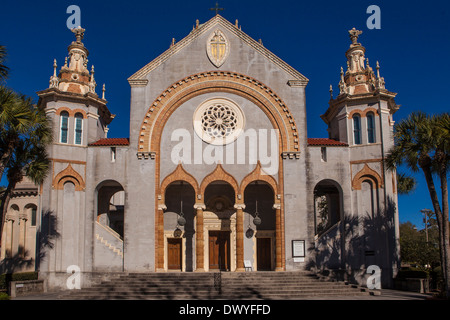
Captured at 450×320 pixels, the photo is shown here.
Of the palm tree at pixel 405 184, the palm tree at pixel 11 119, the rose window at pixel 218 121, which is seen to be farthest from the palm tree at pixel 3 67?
the palm tree at pixel 405 184

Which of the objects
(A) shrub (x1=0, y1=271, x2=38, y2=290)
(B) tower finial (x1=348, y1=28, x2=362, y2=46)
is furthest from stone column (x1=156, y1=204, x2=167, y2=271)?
(B) tower finial (x1=348, y1=28, x2=362, y2=46)

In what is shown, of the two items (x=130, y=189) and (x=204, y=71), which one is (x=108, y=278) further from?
(x=204, y=71)

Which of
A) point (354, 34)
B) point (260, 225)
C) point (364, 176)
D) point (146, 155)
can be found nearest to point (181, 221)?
point (146, 155)

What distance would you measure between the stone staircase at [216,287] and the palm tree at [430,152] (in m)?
5.04

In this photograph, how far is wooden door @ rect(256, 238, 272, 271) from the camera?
3186 cm

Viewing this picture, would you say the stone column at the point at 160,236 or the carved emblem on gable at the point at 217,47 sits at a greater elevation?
the carved emblem on gable at the point at 217,47

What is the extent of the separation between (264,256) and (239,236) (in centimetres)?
286

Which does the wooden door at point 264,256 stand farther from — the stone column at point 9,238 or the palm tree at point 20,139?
the stone column at point 9,238

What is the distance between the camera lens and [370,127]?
31578mm

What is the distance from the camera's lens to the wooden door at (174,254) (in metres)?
31.9

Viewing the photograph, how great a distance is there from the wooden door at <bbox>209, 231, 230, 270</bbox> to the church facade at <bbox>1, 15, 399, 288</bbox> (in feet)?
0.21

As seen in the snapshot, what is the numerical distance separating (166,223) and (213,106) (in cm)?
810

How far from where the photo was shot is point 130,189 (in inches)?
1186
